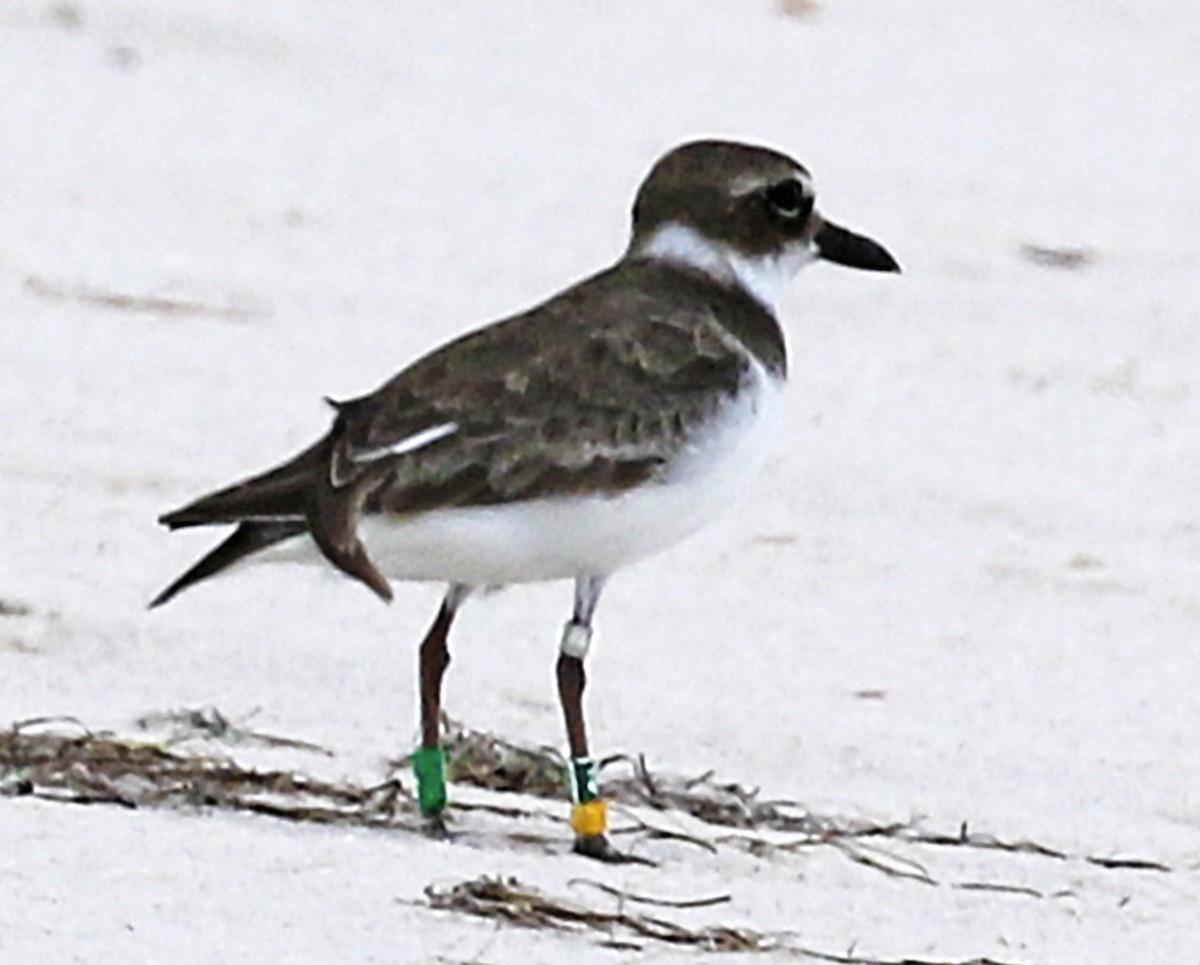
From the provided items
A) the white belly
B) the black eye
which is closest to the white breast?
the white belly

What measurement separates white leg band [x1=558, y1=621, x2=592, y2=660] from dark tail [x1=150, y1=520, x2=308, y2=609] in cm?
39

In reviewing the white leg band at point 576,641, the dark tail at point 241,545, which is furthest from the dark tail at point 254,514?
the white leg band at point 576,641

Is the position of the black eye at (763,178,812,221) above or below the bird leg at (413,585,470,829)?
above

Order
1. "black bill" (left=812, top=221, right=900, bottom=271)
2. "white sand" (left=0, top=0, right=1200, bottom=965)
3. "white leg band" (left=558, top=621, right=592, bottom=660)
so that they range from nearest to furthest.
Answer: "white sand" (left=0, top=0, right=1200, bottom=965)
"white leg band" (left=558, top=621, right=592, bottom=660)
"black bill" (left=812, top=221, right=900, bottom=271)

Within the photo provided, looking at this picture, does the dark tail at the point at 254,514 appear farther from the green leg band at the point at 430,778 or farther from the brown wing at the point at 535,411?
the green leg band at the point at 430,778

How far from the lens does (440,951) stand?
12.8ft

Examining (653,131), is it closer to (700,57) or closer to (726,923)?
(700,57)

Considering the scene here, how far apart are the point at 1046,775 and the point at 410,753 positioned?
0.85m

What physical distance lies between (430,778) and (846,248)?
3.59 feet

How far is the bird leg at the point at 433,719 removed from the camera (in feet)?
14.9

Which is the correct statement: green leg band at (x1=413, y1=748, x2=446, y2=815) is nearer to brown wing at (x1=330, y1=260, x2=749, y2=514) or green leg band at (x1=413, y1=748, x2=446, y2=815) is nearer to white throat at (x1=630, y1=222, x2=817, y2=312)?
brown wing at (x1=330, y1=260, x2=749, y2=514)

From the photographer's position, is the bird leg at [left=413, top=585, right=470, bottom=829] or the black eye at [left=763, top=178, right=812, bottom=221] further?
the black eye at [left=763, top=178, right=812, bottom=221]

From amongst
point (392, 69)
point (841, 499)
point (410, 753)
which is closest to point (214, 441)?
point (841, 499)

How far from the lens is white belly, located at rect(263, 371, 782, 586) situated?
4527 mm
